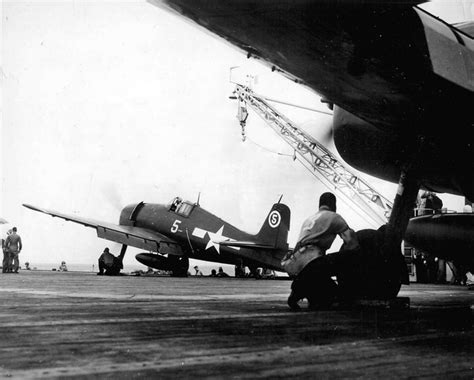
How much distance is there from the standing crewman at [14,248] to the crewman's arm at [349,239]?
47.9ft

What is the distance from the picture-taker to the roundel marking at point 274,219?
18.9m

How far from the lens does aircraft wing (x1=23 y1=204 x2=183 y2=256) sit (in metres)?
18.7

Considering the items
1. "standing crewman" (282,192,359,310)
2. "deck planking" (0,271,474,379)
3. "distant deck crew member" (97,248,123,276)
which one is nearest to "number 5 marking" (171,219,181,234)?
"distant deck crew member" (97,248,123,276)

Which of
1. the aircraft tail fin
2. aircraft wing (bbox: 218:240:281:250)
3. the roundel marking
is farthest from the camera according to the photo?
the roundel marking

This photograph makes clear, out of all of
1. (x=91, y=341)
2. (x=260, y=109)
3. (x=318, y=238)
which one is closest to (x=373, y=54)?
(x=318, y=238)

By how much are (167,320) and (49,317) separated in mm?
805

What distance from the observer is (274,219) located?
757 inches

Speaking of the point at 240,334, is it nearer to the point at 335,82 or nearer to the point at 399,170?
the point at 335,82

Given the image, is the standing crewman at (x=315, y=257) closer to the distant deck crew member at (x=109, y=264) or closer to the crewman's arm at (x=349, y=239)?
the crewman's arm at (x=349, y=239)

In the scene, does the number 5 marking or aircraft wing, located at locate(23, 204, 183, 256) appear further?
the number 5 marking

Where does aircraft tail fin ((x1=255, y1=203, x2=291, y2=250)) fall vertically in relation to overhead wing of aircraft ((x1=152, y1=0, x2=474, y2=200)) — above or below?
below

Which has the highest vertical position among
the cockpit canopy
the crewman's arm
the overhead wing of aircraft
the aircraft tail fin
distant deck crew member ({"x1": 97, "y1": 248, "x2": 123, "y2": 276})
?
the cockpit canopy

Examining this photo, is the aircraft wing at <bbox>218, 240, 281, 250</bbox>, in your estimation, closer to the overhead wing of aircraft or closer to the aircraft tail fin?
the aircraft tail fin

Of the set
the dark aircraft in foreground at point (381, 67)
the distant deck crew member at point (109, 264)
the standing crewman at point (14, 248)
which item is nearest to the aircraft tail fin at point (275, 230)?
the distant deck crew member at point (109, 264)
